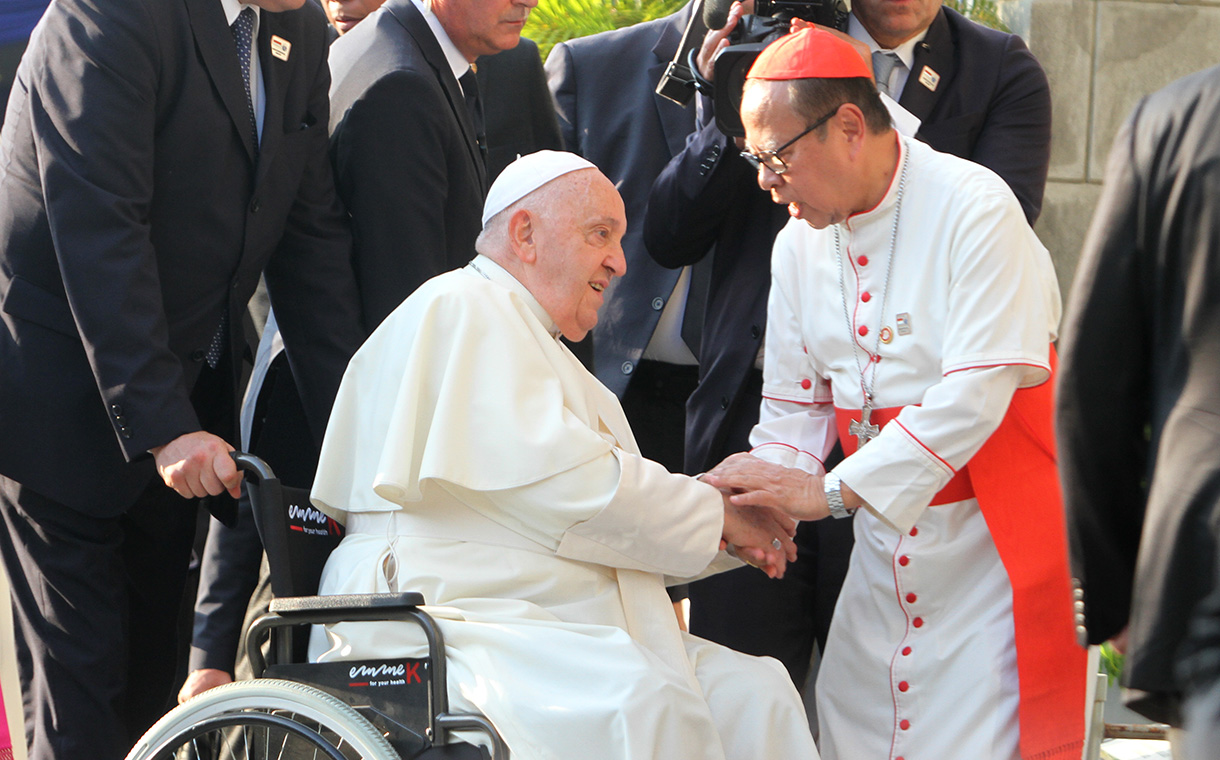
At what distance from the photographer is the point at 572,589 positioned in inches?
111

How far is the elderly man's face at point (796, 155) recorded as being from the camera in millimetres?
2918

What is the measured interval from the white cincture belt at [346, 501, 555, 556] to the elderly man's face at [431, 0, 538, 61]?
1498 mm

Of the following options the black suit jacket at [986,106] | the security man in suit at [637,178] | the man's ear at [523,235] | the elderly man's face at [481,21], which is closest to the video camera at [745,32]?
the black suit jacket at [986,106]

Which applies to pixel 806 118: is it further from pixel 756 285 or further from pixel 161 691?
pixel 161 691

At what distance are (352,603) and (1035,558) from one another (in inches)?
56.6

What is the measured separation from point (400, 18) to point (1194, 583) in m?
2.67

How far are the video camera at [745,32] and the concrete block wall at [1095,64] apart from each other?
226cm

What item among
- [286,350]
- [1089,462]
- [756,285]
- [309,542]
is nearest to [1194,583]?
[1089,462]

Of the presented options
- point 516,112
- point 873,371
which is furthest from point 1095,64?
point 873,371

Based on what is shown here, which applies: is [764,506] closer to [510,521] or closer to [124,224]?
[510,521]

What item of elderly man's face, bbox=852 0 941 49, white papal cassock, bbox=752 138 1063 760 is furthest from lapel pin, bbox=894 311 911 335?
elderly man's face, bbox=852 0 941 49

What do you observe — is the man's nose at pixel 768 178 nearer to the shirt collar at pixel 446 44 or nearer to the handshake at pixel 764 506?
the handshake at pixel 764 506

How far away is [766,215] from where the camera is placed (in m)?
3.70

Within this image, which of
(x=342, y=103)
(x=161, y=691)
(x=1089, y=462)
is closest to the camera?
(x=1089, y=462)
